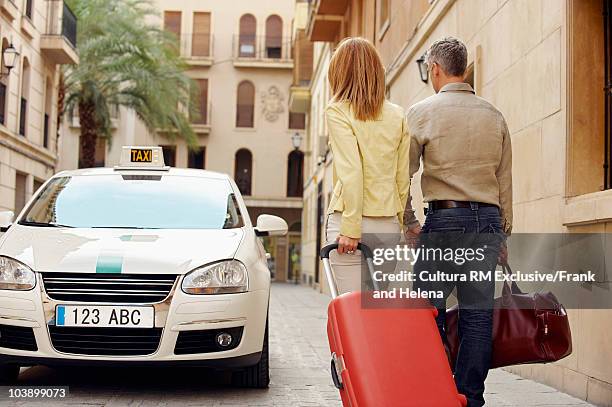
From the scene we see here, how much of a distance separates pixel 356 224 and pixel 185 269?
196 cm

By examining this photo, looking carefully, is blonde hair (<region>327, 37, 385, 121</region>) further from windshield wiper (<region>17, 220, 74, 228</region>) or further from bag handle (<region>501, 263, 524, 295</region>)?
windshield wiper (<region>17, 220, 74, 228</region>)

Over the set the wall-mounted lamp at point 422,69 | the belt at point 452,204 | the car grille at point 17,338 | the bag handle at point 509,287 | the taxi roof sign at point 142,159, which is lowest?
the car grille at point 17,338

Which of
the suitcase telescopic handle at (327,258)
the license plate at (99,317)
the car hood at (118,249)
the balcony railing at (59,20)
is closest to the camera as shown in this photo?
the suitcase telescopic handle at (327,258)

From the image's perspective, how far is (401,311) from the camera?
4.00 m

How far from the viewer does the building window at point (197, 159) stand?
47062 millimetres

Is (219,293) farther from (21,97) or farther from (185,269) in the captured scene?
(21,97)

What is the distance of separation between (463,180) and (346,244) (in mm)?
716

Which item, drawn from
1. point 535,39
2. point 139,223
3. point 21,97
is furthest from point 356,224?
point 21,97

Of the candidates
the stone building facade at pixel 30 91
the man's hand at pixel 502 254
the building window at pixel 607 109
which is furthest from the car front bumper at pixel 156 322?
the stone building facade at pixel 30 91

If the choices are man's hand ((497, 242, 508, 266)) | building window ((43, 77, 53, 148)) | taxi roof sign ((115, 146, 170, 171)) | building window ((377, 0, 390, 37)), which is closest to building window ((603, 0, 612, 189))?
man's hand ((497, 242, 508, 266))

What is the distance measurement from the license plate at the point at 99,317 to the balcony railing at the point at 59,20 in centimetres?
2162

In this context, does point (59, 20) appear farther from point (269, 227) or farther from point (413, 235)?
point (413, 235)

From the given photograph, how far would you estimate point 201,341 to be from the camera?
593 centimetres

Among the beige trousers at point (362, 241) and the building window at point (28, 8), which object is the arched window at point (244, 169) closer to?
the building window at point (28, 8)
